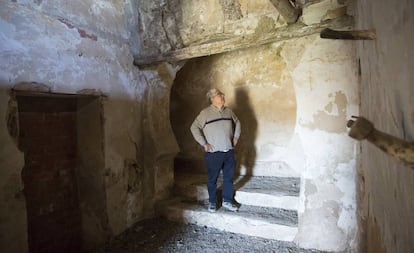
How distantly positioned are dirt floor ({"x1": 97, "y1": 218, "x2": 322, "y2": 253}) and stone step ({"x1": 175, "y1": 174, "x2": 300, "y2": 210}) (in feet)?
1.58

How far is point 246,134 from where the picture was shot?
13.5 feet

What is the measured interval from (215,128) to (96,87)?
134 centimetres

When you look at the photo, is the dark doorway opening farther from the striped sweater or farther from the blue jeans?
the blue jeans

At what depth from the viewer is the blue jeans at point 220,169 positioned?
118 inches

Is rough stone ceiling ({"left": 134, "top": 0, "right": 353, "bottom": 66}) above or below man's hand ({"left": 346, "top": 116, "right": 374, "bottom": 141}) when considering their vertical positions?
above

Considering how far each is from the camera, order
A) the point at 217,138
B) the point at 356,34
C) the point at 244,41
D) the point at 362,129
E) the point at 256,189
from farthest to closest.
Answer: the point at 256,189 < the point at 217,138 < the point at 244,41 < the point at 356,34 < the point at 362,129

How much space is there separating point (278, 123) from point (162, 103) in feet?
5.73

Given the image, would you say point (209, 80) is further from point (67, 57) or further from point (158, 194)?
point (67, 57)

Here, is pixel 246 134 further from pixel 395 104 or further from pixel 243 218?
pixel 395 104

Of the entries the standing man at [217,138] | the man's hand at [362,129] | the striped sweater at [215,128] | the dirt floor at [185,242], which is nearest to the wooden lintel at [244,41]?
the standing man at [217,138]

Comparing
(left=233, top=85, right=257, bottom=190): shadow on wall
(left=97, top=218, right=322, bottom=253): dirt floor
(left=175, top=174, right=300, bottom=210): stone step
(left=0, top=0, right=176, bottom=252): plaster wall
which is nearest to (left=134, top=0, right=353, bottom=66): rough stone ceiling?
(left=0, top=0, right=176, bottom=252): plaster wall

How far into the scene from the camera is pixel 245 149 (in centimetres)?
410

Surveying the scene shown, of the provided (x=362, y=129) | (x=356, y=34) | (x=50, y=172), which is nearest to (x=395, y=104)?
(x=362, y=129)

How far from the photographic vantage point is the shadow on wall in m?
4.06
